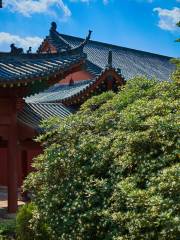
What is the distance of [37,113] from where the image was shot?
49.9 feet

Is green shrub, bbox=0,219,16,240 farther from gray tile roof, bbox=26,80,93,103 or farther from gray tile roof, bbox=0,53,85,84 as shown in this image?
gray tile roof, bbox=26,80,93,103

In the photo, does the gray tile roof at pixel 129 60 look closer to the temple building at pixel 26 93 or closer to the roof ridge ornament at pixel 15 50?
the temple building at pixel 26 93

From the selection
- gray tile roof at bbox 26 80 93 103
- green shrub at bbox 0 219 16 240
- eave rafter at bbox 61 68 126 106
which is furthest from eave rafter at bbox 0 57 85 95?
gray tile roof at bbox 26 80 93 103

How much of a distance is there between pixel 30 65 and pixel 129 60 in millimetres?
20012

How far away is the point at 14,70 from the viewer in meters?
13.0

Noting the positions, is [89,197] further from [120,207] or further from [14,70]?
[14,70]

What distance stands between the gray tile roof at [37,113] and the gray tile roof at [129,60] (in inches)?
462

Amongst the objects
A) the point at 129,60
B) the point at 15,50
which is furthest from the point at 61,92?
the point at 129,60

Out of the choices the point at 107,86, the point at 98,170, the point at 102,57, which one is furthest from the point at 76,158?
the point at 102,57

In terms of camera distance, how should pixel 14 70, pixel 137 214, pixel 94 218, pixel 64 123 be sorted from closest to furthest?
1. pixel 137 214
2. pixel 94 218
3. pixel 64 123
4. pixel 14 70

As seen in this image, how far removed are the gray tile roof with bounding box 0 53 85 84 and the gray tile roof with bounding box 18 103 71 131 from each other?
151 cm

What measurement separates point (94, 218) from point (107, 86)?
14.2 m

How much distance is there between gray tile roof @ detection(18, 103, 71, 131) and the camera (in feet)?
45.4

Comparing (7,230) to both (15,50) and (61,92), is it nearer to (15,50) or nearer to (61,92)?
(15,50)
